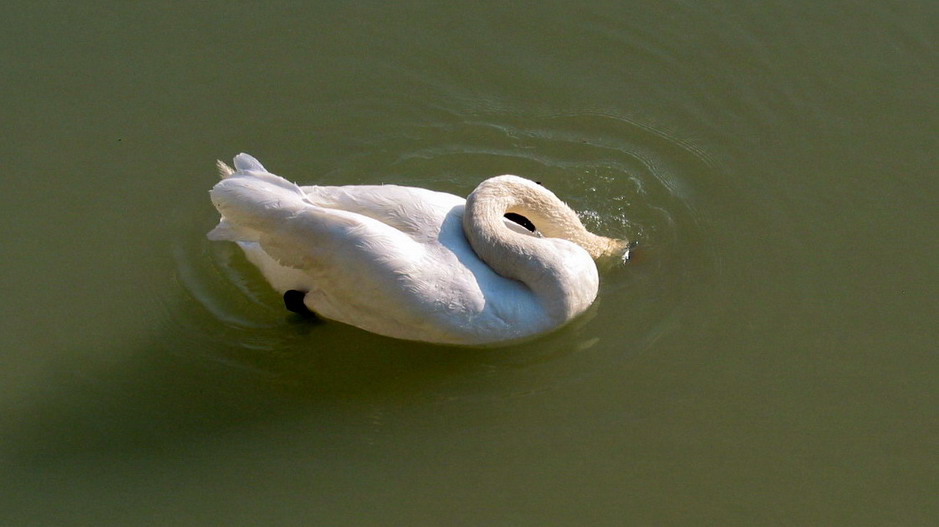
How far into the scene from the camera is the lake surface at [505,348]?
20.2ft

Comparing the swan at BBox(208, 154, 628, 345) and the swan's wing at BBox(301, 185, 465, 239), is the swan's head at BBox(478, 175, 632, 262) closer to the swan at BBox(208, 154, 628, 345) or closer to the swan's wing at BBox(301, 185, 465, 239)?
the swan at BBox(208, 154, 628, 345)

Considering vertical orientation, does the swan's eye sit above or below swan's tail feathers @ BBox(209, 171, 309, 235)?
above

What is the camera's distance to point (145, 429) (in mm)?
6426

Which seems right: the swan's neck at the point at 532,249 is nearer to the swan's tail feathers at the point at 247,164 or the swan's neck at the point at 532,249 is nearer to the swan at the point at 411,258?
the swan at the point at 411,258

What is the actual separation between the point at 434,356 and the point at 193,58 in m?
3.88

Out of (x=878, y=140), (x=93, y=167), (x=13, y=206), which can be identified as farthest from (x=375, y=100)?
(x=878, y=140)

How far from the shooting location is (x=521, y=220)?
7.33 meters

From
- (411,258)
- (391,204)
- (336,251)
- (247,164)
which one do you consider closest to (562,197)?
(391,204)

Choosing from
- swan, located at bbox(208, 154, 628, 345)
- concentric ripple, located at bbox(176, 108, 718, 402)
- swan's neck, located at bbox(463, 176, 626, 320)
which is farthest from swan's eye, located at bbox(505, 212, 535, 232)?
concentric ripple, located at bbox(176, 108, 718, 402)

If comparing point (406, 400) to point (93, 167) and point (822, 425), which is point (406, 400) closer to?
point (822, 425)

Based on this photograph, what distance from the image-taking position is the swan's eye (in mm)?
7312

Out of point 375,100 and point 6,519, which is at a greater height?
point 375,100

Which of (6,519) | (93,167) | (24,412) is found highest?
(93,167)

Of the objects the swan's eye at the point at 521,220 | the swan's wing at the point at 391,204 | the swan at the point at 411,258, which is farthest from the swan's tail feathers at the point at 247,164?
the swan's eye at the point at 521,220
